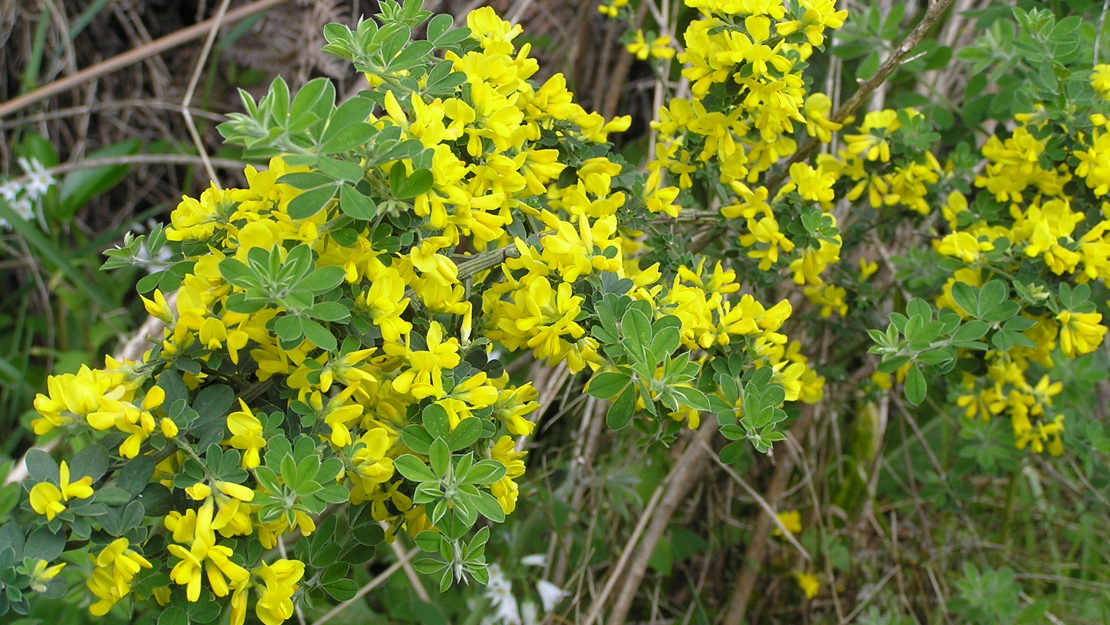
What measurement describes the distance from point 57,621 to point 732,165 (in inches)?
40.1

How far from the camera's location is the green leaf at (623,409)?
0.85m

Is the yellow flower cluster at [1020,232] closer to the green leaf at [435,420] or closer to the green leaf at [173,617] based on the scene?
the green leaf at [435,420]

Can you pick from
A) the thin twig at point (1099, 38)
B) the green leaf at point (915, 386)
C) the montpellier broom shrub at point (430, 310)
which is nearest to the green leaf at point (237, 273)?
the montpellier broom shrub at point (430, 310)

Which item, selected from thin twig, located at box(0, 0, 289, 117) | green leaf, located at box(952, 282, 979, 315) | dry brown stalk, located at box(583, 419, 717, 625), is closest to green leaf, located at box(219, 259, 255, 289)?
green leaf, located at box(952, 282, 979, 315)

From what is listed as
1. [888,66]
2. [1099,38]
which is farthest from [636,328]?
[1099,38]

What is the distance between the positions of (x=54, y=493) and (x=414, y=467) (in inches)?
11.0

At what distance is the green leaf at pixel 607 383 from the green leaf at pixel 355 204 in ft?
0.80

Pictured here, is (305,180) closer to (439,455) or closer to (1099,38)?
(439,455)

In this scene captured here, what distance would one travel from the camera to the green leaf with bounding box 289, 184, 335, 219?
0.70m

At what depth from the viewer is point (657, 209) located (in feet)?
3.45

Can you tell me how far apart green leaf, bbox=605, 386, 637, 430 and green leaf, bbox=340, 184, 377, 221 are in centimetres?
28

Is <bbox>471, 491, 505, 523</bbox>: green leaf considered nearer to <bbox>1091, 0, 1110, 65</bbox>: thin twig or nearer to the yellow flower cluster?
the yellow flower cluster

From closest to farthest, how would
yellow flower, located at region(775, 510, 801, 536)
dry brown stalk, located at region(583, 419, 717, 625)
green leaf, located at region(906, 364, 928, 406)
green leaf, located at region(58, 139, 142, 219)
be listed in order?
green leaf, located at region(906, 364, 928, 406)
dry brown stalk, located at region(583, 419, 717, 625)
yellow flower, located at region(775, 510, 801, 536)
green leaf, located at region(58, 139, 142, 219)

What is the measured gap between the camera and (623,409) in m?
0.85
